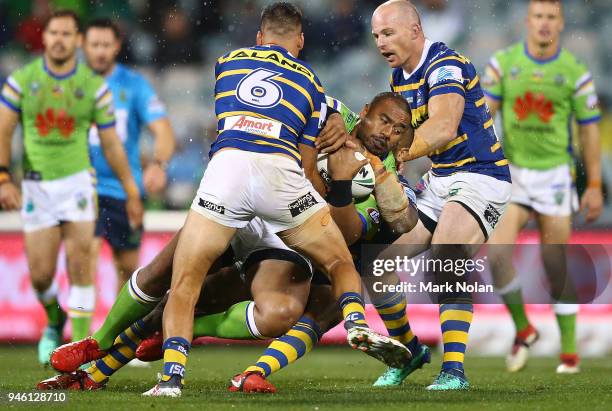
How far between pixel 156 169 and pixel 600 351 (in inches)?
165

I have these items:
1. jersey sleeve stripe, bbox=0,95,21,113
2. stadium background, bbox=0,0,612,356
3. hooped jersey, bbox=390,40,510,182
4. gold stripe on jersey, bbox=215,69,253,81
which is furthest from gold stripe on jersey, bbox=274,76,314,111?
stadium background, bbox=0,0,612,356

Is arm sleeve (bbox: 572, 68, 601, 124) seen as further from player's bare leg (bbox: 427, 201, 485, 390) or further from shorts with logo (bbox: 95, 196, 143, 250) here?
shorts with logo (bbox: 95, 196, 143, 250)

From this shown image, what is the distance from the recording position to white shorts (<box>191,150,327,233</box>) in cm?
523

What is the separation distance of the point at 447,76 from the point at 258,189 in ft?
5.05

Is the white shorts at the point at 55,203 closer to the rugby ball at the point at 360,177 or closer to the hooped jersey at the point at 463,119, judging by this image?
the hooped jersey at the point at 463,119

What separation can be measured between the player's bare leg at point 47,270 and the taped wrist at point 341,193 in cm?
348

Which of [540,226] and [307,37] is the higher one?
[307,37]

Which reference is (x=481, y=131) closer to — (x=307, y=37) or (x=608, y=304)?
(x=608, y=304)

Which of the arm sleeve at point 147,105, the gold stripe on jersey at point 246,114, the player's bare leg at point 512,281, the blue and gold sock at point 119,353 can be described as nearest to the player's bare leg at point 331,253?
the gold stripe on jersey at point 246,114

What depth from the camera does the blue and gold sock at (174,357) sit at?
16.7 ft

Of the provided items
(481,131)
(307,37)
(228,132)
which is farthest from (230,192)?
(307,37)

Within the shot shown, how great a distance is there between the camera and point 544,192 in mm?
8961

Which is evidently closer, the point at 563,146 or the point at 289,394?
the point at 289,394

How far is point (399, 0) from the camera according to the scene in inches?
262
